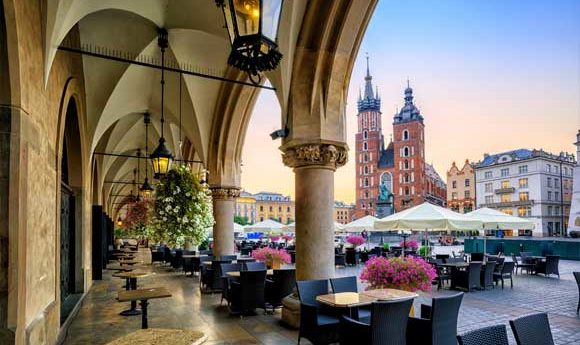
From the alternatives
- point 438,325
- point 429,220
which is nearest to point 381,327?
point 438,325

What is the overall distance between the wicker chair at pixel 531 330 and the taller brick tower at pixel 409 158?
7220 centimetres

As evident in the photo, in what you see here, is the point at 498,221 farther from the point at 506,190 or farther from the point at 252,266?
the point at 506,190

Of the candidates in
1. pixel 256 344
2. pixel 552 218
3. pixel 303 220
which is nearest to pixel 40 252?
pixel 256 344

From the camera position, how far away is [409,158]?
7531 centimetres

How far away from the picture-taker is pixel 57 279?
18.2ft

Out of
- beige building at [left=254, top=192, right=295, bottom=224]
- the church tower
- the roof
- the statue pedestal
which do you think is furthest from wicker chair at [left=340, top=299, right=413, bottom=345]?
beige building at [left=254, top=192, right=295, bottom=224]

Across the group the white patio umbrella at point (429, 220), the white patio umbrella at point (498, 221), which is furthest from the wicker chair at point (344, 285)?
the white patio umbrella at point (498, 221)

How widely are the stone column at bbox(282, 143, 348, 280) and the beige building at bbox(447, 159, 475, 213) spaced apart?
73.2m

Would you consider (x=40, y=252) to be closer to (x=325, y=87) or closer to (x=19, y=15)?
(x=19, y=15)

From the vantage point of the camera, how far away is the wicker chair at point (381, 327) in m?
3.68

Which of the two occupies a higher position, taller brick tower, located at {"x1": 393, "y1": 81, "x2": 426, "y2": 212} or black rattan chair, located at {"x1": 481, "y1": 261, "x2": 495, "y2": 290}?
taller brick tower, located at {"x1": 393, "y1": 81, "x2": 426, "y2": 212}

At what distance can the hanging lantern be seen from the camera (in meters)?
2.49

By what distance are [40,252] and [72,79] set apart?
380cm

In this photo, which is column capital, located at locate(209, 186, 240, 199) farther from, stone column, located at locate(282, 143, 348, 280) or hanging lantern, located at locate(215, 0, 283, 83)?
hanging lantern, located at locate(215, 0, 283, 83)
